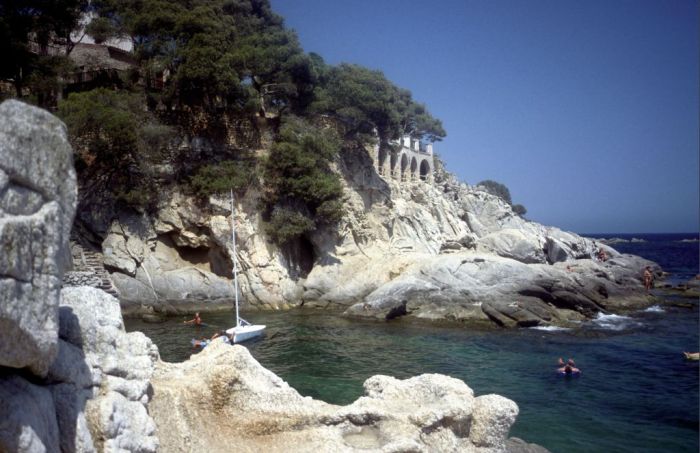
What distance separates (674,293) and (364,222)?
26.6 meters

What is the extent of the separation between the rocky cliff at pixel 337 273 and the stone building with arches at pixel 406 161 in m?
9.43

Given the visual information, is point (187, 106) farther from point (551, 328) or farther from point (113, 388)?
point (113, 388)

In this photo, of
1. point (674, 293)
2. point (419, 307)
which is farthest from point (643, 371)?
point (674, 293)

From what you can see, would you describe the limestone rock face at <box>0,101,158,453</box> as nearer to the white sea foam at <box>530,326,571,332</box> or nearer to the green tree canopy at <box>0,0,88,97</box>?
the white sea foam at <box>530,326,571,332</box>

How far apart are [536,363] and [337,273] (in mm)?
17433

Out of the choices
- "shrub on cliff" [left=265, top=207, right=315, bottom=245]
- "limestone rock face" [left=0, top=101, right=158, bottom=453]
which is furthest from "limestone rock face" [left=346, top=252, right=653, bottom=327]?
"limestone rock face" [left=0, top=101, right=158, bottom=453]

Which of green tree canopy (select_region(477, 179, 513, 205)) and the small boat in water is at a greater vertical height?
green tree canopy (select_region(477, 179, 513, 205))

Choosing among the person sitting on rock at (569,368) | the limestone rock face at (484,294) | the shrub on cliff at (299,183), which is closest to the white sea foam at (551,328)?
the limestone rock face at (484,294)

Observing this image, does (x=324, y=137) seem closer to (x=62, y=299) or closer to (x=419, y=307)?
(x=419, y=307)

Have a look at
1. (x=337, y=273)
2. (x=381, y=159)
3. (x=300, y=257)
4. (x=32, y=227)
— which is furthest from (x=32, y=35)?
(x=32, y=227)

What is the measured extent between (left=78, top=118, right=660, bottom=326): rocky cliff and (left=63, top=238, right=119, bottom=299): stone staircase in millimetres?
563

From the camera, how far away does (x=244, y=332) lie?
75.5 ft

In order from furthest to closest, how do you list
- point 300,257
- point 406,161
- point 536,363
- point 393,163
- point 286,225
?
point 406,161 < point 393,163 < point 300,257 < point 286,225 < point 536,363

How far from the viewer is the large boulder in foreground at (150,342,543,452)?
23.8 feet
